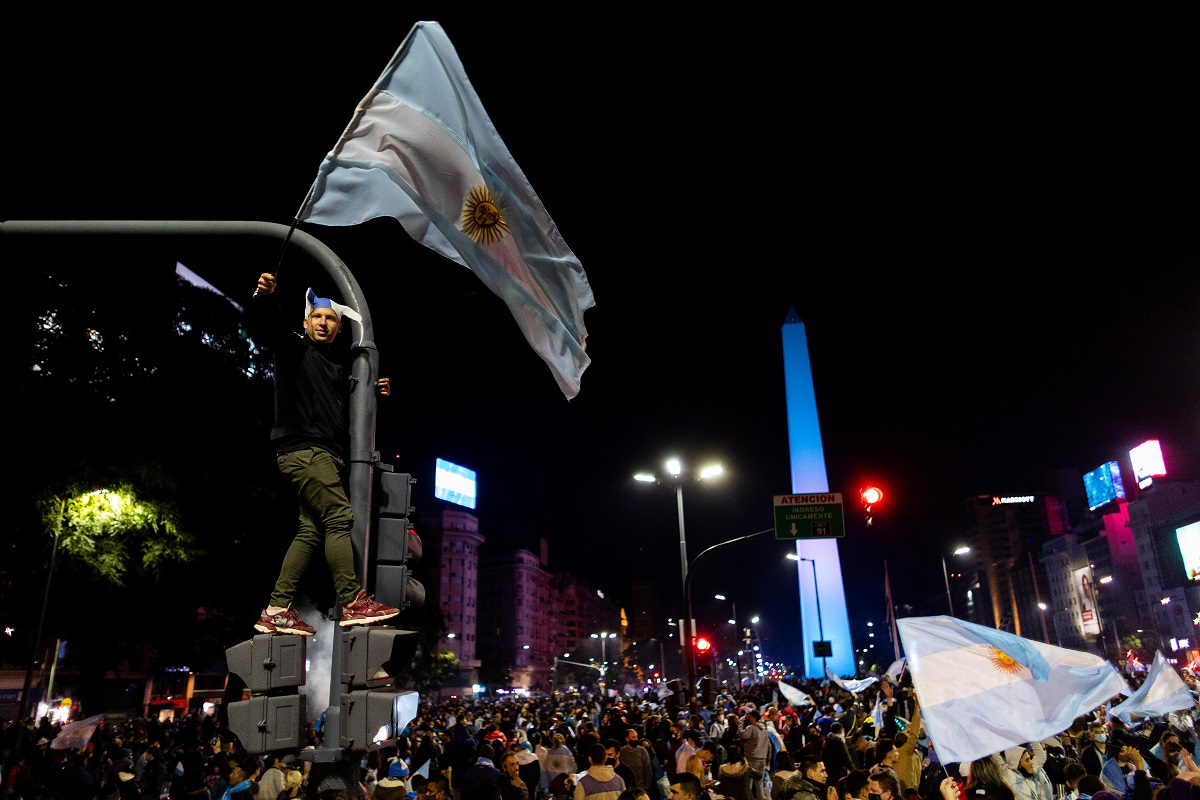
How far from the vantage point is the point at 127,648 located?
1041 inches

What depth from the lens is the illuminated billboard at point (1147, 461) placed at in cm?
9125

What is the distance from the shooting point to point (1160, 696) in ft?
42.9

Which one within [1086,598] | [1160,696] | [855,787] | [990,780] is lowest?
[990,780]

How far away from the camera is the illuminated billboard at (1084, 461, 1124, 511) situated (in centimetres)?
10281

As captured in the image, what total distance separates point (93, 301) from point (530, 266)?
57.7 ft

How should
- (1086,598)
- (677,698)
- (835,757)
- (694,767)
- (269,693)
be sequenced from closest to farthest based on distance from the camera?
(269,693) → (694,767) → (835,757) → (677,698) → (1086,598)

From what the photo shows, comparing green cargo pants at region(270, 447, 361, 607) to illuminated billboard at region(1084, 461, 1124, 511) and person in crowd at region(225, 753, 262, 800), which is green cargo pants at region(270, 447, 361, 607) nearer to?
person in crowd at region(225, 753, 262, 800)

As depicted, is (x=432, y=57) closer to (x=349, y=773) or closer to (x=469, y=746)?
(x=349, y=773)

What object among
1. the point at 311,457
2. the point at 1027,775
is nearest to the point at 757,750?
the point at 1027,775

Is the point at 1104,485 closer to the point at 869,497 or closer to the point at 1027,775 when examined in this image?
the point at 869,497

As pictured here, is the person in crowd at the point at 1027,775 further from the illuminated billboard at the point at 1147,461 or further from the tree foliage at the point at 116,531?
the illuminated billboard at the point at 1147,461

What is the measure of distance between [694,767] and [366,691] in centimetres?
741

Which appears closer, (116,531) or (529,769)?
(529,769)

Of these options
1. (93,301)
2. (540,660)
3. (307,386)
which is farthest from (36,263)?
(540,660)
